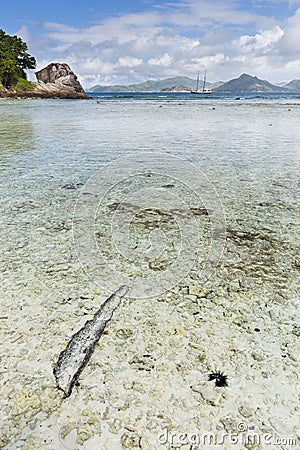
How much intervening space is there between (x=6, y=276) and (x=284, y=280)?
8.41 ft

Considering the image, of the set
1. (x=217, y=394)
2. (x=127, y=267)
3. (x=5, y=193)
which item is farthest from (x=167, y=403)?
(x=5, y=193)

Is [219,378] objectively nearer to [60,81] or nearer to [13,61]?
[13,61]

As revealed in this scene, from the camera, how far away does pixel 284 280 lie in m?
3.20

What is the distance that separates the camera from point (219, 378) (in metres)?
2.10

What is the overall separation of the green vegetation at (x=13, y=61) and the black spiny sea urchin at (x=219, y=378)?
73838 millimetres

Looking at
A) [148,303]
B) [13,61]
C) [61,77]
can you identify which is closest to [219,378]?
[148,303]

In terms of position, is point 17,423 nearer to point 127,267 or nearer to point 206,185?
point 127,267

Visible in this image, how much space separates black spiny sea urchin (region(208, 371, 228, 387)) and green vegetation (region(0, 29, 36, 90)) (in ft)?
242

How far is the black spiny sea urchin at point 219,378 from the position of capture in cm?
206

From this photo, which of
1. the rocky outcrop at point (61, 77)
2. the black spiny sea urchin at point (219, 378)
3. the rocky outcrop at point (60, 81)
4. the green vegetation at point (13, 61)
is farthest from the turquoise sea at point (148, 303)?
the rocky outcrop at point (61, 77)

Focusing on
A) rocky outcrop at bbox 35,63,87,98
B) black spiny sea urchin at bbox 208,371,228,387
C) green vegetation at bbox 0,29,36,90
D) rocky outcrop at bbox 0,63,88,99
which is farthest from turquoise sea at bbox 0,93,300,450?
rocky outcrop at bbox 35,63,87,98

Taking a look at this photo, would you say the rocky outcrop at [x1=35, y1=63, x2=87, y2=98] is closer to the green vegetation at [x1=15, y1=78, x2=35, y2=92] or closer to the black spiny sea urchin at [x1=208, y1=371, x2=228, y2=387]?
the green vegetation at [x1=15, y1=78, x2=35, y2=92]

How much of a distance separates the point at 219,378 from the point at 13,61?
78042 mm

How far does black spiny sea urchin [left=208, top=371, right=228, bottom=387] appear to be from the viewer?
2.06 meters
